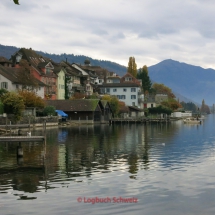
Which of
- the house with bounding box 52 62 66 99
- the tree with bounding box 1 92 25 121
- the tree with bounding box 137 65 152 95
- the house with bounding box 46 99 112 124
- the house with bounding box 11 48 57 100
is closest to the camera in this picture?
the tree with bounding box 1 92 25 121

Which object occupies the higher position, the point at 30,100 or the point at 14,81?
the point at 14,81

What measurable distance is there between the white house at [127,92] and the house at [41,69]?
1542 inches

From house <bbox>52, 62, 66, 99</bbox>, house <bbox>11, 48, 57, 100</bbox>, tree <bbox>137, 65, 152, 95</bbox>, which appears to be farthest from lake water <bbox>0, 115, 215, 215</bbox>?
tree <bbox>137, 65, 152, 95</bbox>

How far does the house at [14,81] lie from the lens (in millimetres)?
102000

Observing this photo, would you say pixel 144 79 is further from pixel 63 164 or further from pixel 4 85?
pixel 63 164

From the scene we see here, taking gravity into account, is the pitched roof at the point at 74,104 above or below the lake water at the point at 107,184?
above

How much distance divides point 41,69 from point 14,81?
23.0 metres

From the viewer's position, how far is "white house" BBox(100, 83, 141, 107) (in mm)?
163375

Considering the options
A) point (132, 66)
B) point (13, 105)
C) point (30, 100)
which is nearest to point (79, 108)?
point (30, 100)

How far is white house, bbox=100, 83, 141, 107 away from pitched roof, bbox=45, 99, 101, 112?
4650 centimetres

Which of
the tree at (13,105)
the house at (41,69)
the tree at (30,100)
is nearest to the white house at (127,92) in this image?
the house at (41,69)

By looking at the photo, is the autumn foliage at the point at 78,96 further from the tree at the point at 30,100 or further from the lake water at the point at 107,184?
the lake water at the point at 107,184

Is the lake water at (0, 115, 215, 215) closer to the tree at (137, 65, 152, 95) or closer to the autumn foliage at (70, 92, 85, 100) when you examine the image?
the autumn foliage at (70, 92, 85, 100)

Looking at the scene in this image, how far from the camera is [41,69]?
124938 mm
